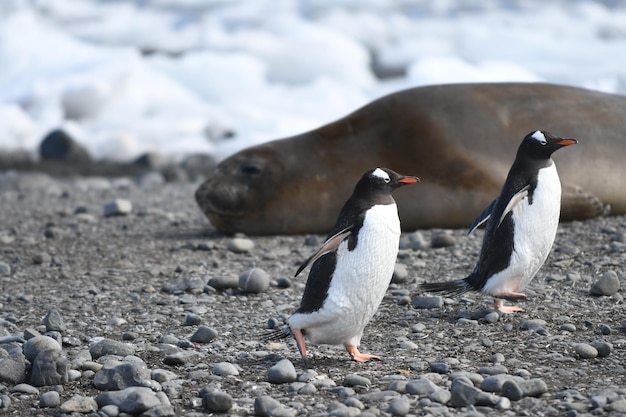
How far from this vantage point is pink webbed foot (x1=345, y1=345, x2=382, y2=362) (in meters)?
3.60

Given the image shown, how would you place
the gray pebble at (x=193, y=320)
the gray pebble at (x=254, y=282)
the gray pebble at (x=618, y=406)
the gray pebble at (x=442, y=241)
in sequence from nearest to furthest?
the gray pebble at (x=618, y=406) → the gray pebble at (x=193, y=320) → the gray pebble at (x=254, y=282) → the gray pebble at (x=442, y=241)

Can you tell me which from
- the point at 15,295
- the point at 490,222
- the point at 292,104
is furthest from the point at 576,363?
the point at 292,104

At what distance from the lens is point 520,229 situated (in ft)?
14.1

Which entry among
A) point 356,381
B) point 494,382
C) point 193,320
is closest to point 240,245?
point 193,320

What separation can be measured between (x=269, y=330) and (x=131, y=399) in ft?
3.63

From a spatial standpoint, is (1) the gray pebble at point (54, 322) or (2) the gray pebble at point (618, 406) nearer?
(2) the gray pebble at point (618, 406)

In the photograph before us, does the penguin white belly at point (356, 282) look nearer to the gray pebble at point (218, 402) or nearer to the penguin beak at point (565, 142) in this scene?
the gray pebble at point (218, 402)

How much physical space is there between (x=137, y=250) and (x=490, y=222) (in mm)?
2404

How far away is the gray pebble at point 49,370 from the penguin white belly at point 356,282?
30.8 inches

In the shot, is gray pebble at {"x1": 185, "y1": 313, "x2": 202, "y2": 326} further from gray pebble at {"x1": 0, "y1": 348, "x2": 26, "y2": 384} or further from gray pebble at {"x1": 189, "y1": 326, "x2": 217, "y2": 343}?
gray pebble at {"x1": 0, "y1": 348, "x2": 26, "y2": 384}

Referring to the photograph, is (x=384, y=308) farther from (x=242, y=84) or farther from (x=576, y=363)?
(x=242, y=84)

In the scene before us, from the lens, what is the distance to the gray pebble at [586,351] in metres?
3.57

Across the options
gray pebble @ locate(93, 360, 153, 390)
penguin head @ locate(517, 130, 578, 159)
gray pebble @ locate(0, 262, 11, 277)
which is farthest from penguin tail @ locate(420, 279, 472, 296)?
gray pebble @ locate(0, 262, 11, 277)

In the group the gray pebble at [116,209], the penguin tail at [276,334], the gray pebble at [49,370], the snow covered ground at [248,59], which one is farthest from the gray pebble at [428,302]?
the snow covered ground at [248,59]
